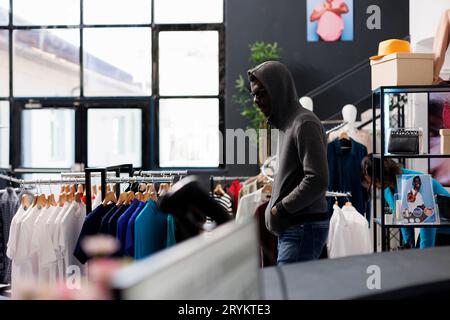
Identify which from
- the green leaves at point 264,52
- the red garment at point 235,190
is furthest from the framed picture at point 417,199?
the green leaves at point 264,52

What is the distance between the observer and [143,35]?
12.6ft

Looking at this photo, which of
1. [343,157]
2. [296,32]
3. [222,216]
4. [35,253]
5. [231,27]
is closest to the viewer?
[222,216]

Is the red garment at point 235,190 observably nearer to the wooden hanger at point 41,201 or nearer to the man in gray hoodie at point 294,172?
the wooden hanger at point 41,201

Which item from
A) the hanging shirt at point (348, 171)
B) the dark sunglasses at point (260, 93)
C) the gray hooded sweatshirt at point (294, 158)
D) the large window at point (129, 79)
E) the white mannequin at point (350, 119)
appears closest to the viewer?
the gray hooded sweatshirt at point (294, 158)

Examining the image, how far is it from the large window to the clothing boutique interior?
1 cm

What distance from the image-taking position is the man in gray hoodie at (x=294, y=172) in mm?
1173

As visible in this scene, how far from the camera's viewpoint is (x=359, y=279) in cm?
56

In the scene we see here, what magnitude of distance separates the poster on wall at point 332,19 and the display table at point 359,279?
4.82 ft

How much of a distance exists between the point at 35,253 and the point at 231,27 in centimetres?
231

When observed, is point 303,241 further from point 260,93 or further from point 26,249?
point 26,249

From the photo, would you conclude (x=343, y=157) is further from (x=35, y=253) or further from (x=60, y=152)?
(x=60, y=152)

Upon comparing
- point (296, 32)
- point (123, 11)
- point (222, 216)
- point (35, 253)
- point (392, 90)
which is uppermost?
point (123, 11)

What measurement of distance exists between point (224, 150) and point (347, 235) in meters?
1.55

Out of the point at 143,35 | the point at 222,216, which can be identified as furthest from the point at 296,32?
the point at 222,216
